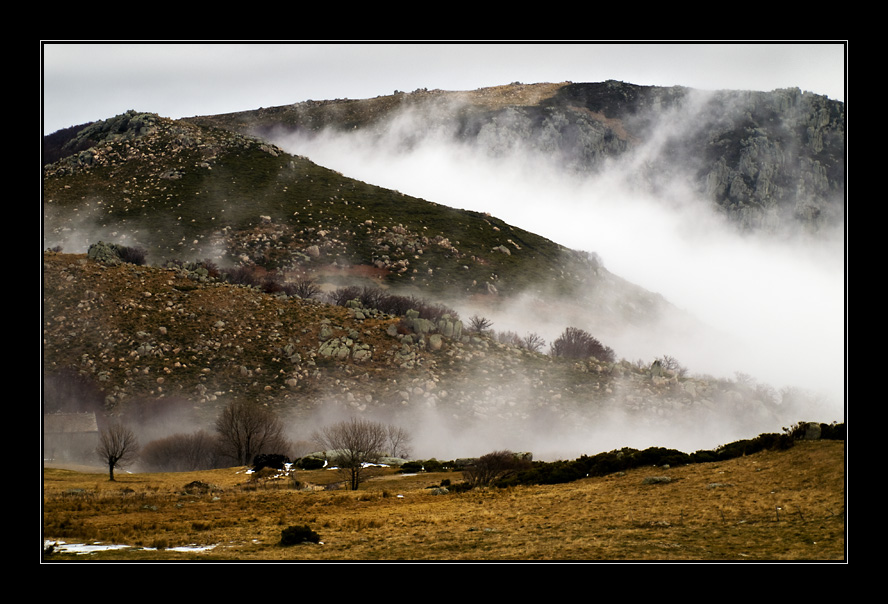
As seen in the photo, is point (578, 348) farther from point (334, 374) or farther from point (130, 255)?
point (130, 255)

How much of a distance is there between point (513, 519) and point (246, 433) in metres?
24.2

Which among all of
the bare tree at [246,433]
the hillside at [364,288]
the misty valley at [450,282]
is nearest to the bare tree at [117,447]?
the misty valley at [450,282]

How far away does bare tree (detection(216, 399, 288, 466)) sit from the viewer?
1800 inches

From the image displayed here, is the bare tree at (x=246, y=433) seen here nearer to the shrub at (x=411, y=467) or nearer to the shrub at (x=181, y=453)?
the shrub at (x=181, y=453)

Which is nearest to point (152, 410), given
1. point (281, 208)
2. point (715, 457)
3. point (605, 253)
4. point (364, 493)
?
point (364, 493)

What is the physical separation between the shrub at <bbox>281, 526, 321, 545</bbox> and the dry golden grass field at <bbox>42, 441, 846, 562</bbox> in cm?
30

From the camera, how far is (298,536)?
2417 cm

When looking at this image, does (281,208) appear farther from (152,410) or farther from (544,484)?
(544,484)

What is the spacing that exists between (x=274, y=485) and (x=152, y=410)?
12654 mm

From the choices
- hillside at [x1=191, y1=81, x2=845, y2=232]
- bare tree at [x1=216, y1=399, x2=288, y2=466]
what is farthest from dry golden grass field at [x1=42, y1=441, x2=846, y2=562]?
hillside at [x1=191, y1=81, x2=845, y2=232]

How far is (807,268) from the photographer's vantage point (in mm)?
78625

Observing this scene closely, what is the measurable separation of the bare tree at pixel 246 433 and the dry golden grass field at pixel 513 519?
1010 cm

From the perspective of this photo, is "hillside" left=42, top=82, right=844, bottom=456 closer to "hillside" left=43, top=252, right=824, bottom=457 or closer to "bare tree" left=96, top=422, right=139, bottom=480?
"hillside" left=43, top=252, right=824, bottom=457

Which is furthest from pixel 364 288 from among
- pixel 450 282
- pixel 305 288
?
pixel 450 282
